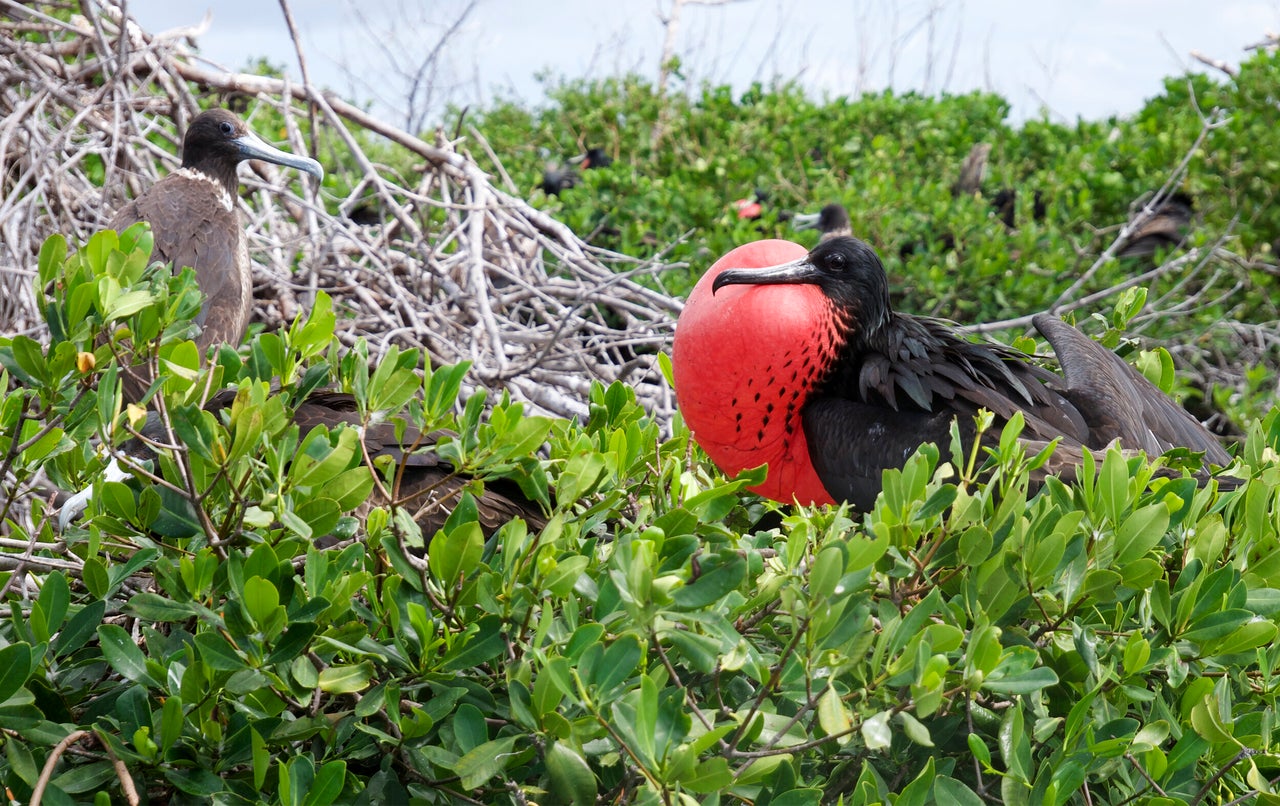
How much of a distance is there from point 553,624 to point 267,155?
3.03m

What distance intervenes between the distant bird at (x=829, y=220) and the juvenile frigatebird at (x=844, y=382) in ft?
9.76

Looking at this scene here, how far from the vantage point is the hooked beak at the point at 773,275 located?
2313mm

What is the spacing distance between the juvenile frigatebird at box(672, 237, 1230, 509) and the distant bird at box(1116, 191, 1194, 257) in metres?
3.22

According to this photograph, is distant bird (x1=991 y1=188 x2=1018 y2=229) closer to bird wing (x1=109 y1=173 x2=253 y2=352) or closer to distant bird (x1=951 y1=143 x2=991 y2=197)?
distant bird (x1=951 y1=143 x2=991 y2=197)

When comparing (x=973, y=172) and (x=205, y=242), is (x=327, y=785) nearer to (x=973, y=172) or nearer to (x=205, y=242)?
(x=205, y=242)

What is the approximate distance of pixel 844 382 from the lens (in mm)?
2426

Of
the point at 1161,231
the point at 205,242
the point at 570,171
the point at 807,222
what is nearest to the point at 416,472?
the point at 205,242

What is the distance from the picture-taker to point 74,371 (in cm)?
126

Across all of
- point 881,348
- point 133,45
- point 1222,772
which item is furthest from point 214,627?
point 133,45

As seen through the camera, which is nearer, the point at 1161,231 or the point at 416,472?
the point at 416,472

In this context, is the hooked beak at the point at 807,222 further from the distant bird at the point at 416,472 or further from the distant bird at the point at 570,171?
the distant bird at the point at 416,472

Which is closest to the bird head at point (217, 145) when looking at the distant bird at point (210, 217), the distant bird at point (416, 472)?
the distant bird at point (210, 217)

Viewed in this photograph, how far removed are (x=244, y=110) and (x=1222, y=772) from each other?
5227 millimetres

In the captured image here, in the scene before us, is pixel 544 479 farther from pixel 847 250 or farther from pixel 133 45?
pixel 133 45
